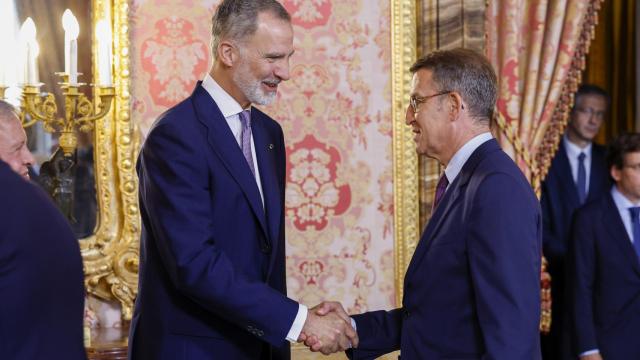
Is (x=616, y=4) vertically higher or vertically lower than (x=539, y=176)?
higher

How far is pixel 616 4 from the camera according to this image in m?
6.23

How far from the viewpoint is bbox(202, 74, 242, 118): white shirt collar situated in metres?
2.71

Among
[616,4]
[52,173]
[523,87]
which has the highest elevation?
[616,4]

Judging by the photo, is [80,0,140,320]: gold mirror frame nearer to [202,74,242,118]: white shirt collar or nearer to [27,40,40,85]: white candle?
[27,40,40,85]: white candle

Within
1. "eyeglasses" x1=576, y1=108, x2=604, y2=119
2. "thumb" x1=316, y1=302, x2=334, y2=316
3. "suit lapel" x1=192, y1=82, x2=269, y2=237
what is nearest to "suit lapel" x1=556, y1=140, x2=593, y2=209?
"eyeglasses" x1=576, y1=108, x2=604, y2=119

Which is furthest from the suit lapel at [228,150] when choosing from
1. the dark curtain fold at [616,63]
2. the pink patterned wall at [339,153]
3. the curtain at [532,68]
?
the dark curtain fold at [616,63]

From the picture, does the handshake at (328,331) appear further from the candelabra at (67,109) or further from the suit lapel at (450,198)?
the candelabra at (67,109)

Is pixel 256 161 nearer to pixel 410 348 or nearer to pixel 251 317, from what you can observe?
pixel 251 317

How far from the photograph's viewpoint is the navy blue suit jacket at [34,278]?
1.98 m

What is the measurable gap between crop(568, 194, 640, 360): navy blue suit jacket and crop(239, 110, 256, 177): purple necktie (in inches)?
78.3

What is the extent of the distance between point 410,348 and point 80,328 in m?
0.85

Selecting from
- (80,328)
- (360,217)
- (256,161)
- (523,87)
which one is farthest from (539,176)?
(80,328)

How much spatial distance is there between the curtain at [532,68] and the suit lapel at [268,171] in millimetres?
1717

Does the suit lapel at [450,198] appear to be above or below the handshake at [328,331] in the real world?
above
